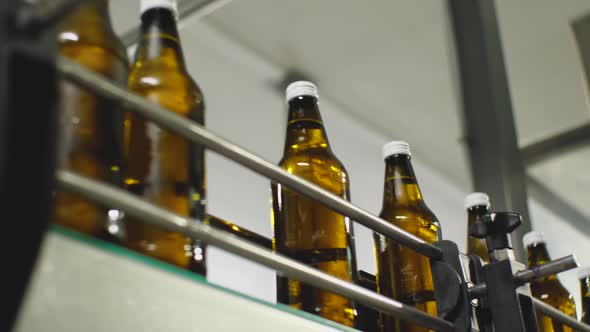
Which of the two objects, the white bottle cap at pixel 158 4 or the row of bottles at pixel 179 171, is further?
the white bottle cap at pixel 158 4

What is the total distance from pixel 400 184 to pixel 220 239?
1.17 ft

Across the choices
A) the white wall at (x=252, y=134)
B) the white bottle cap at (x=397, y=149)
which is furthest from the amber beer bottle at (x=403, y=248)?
the white wall at (x=252, y=134)

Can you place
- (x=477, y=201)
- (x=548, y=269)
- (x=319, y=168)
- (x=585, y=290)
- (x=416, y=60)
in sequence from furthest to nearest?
(x=416, y=60) → (x=585, y=290) → (x=477, y=201) → (x=319, y=168) → (x=548, y=269)

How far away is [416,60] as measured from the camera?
5.70ft

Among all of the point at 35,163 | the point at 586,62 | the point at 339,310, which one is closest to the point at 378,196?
the point at 586,62

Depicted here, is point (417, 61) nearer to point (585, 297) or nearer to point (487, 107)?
point (487, 107)

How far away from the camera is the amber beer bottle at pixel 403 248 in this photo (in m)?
0.58

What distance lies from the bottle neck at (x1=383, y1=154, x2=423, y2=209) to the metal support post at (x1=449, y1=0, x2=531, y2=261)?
0.68m

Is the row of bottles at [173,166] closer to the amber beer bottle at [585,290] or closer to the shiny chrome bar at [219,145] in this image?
the shiny chrome bar at [219,145]

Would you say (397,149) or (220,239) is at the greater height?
(397,149)

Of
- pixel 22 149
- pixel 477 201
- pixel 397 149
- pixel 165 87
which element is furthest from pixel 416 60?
pixel 22 149

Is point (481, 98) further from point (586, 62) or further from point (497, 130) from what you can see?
point (586, 62)

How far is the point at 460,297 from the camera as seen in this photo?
49 centimetres

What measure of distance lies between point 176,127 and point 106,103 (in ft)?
0.24
